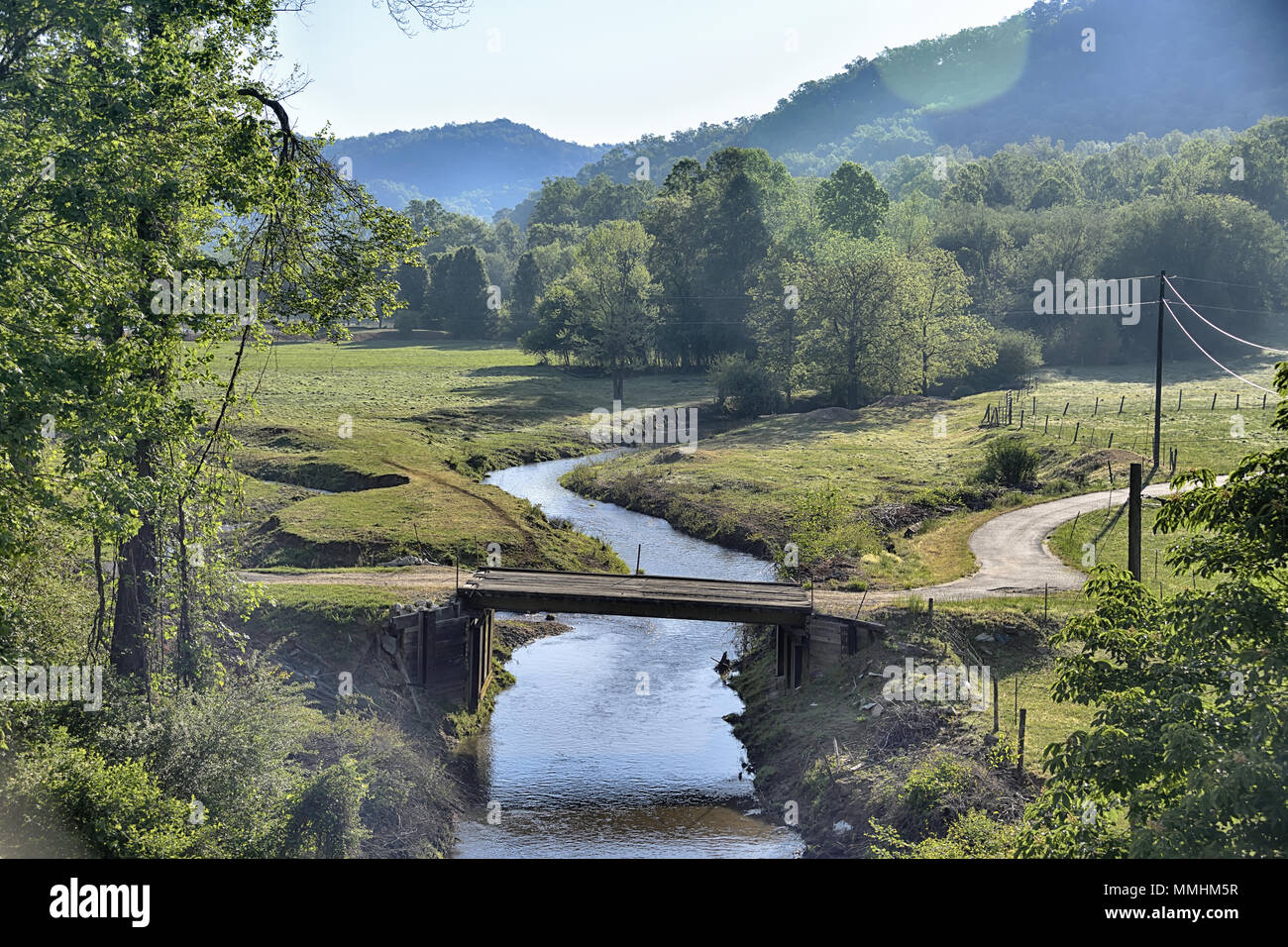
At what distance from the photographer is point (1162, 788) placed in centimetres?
1322

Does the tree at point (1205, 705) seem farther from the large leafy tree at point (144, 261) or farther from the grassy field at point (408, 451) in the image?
the grassy field at point (408, 451)

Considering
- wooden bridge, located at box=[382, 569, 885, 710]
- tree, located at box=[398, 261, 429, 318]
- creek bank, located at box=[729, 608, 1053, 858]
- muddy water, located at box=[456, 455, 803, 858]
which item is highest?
tree, located at box=[398, 261, 429, 318]

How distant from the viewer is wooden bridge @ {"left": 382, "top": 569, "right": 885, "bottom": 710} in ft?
100

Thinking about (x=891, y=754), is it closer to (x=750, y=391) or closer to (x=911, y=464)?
(x=911, y=464)

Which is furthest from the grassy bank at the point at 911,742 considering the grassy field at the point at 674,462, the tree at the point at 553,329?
the tree at the point at 553,329

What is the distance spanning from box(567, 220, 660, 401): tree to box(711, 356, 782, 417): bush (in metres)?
14.2

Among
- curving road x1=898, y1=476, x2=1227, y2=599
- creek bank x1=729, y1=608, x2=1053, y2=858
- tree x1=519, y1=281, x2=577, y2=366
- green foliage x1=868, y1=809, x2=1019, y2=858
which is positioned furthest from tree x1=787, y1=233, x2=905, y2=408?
green foliage x1=868, y1=809, x2=1019, y2=858

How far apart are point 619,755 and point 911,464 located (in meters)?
41.0

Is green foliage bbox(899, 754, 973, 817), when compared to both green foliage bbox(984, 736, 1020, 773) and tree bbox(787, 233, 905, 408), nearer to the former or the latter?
green foliage bbox(984, 736, 1020, 773)

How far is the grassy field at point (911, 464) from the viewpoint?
156 feet

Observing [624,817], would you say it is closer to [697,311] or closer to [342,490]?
[342,490]

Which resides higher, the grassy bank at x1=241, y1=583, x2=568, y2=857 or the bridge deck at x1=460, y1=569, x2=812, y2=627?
the bridge deck at x1=460, y1=569, x2=812, y2=627
